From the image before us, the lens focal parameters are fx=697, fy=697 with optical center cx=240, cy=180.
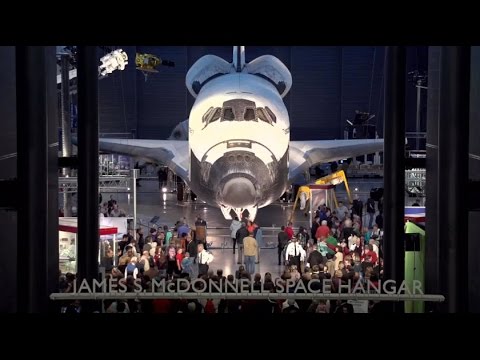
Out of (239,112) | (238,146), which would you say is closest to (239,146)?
(238,146)

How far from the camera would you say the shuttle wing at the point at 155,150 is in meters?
14.0

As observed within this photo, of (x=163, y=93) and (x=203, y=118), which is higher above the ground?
(x=163, y=93)

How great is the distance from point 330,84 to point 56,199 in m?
23.2

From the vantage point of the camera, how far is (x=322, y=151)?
14.7m

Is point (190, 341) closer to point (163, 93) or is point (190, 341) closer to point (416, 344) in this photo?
point (416, 344)

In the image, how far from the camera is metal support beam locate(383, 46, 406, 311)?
4.94 meters

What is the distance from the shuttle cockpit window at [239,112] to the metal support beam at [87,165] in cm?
431

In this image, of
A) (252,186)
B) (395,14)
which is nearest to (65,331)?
(395,14)

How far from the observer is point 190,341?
88.6 inches

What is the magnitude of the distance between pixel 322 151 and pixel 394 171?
383 inches

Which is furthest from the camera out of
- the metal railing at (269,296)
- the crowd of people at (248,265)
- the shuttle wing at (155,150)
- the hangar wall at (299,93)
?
the hangar wall at (299,93)
